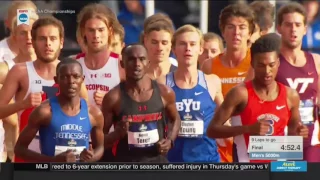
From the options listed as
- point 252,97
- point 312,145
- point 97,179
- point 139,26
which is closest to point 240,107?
point 252,97

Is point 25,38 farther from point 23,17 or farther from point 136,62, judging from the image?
point 136,62

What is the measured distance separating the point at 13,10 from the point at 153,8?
4.97 feet

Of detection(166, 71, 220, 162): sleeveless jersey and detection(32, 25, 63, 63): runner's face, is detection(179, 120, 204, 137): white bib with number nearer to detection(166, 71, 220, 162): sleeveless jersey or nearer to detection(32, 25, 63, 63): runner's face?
detection(166, 71, 220, 162): sleeveless jersey

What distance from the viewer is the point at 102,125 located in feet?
25.0

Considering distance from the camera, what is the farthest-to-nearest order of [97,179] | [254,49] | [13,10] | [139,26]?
[139,26] → [13,10] → [254,49] → [97,179]

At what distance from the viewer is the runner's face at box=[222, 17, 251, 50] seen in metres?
8.32

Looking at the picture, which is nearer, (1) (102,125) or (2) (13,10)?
(1) (102,125)

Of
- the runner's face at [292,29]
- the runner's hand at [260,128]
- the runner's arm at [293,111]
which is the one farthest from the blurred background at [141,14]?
the runner's hand at [260,128]

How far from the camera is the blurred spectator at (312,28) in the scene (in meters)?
8.88

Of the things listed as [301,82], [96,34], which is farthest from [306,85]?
[96,34]

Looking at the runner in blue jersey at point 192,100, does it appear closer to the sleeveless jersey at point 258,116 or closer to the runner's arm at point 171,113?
the runner's arm at point 171,113

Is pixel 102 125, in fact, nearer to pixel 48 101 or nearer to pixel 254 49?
pixel 48 101

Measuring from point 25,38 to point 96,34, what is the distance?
57cm

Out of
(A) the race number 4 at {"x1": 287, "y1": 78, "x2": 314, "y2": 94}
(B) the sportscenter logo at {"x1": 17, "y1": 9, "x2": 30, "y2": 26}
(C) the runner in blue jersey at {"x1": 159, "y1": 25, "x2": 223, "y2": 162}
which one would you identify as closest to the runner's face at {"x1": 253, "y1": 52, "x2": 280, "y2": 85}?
(A) the race number 4 at {"x1": 287, "y1": 78, "x2": 314, "y2": 94}
